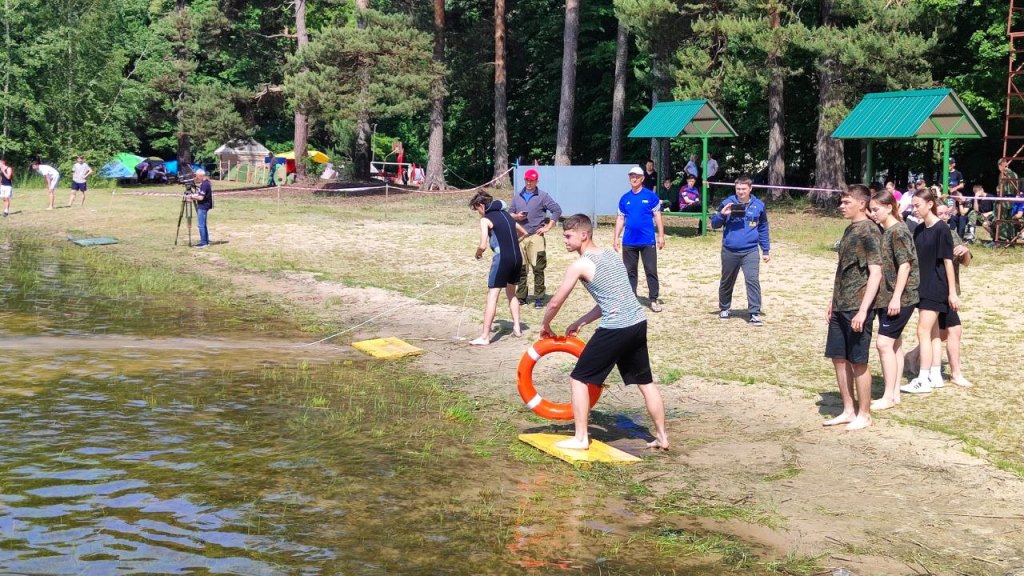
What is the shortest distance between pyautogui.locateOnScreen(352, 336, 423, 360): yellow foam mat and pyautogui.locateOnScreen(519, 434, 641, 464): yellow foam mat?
12.4 feet

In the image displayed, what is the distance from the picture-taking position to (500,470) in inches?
306

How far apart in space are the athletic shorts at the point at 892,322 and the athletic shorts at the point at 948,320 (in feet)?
3.90

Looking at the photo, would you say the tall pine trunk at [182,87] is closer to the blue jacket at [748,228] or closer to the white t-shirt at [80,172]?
the white t-shirt at [80,172]

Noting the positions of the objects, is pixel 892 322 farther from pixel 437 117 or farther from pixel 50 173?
pixel 437 117

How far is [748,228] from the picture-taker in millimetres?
13055

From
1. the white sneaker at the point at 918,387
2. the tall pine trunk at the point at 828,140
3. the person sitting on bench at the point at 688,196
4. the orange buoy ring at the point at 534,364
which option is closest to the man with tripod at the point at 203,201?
the person sitting on bench at the point at 688,196

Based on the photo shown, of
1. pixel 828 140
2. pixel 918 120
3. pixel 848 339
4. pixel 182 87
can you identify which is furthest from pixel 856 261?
pixel 182 87

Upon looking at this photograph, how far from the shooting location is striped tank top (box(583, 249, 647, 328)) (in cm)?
780

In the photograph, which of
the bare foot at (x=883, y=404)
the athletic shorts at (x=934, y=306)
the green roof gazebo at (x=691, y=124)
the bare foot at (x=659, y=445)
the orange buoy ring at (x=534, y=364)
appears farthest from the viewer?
the green roof gazebo at (x=691, y=124)

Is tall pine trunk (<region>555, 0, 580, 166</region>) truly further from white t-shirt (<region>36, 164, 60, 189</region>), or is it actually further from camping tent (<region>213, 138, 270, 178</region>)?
camping tent (<region>213, 138, 270, 178</region>)

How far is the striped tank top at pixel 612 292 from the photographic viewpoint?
7.80 meters

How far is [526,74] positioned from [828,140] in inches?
791

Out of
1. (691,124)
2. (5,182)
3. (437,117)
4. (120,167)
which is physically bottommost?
(5,182)

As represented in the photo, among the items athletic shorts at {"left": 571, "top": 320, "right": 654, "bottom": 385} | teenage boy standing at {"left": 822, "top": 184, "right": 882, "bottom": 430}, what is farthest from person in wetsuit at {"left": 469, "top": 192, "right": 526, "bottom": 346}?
teenage boy standing at {"left": 822, "top": 184, "right": 882, "bottom": 430}
